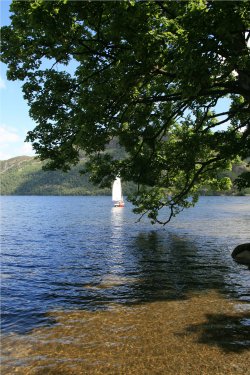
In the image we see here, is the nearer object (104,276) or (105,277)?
(105,277)

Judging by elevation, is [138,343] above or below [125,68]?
below

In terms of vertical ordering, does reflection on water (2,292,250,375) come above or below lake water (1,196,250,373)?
above

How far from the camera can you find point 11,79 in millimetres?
16812

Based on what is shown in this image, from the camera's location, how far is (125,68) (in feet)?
44.0

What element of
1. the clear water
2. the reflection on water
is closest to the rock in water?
the clear water

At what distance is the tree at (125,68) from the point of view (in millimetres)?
10766

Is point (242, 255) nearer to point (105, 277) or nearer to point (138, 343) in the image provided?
point (105, 277)

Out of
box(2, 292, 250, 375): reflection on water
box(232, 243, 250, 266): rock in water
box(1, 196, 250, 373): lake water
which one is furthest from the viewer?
box(232, 243, 250, 266): rock in water

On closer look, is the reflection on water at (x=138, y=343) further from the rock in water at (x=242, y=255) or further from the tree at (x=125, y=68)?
the rock in water at (x=242, y=255)

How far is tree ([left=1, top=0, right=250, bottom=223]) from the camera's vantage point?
35.3 ft

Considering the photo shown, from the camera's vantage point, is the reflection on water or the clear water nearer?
the reflection on water

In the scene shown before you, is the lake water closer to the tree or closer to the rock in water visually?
the rock in water

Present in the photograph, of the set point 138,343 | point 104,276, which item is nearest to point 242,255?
point 104,276

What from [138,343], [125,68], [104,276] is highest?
[125,68]
